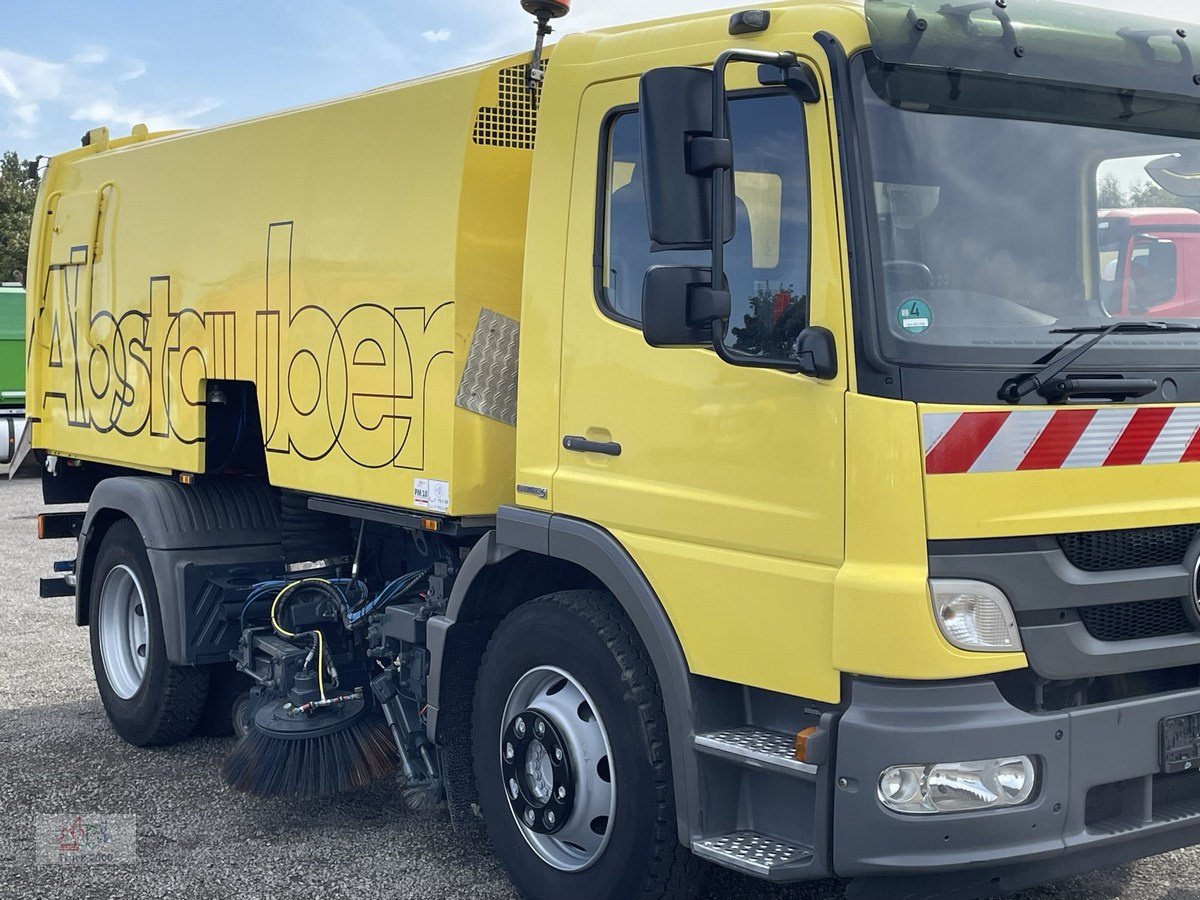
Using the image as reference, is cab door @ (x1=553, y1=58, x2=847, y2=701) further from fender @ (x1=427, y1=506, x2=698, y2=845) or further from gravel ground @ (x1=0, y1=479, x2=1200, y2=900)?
gravel ground @ (x1=0, y1=479, x2=1200, y2=900)

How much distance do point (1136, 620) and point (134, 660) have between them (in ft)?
16.1

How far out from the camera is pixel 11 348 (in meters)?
19.9

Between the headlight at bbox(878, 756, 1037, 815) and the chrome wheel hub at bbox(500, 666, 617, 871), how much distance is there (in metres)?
1.01

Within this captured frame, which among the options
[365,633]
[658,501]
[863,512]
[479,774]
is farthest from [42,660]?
[863,512]

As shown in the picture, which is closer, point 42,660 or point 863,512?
point 863,512

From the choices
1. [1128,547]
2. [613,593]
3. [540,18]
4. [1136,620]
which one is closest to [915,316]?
[1128,547]

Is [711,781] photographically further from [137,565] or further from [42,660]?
[42,660]

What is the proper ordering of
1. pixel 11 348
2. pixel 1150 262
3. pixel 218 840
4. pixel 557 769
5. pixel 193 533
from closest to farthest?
pixel 1150 262 → pixel 557 769 → pixel 218 840 → pixel 193 533 → pixel 11 348

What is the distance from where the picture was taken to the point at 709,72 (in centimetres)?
335

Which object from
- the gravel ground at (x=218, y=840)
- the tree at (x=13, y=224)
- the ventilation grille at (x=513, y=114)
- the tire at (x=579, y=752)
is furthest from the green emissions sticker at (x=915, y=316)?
the tree at (x=13, y=224)

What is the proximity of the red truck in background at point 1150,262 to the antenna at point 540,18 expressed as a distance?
1911 millimetres

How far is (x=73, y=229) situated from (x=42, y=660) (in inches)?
110

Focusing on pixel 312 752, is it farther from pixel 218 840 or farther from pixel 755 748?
pixel 755 748

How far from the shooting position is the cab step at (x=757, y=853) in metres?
3.40
